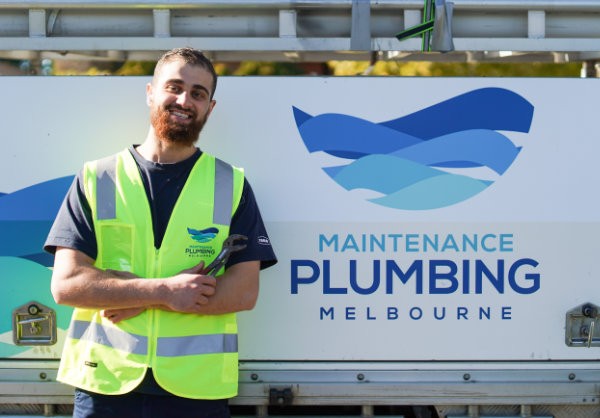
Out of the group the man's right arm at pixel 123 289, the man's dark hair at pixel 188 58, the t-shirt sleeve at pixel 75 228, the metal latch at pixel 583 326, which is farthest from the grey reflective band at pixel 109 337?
the metal latch at pixel 583 326

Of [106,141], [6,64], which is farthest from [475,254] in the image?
[6,64]

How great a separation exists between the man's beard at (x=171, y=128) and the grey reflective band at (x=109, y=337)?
607 millimetres

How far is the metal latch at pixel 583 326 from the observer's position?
273 centimetres

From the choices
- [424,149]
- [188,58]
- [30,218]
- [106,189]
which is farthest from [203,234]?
[424,149]

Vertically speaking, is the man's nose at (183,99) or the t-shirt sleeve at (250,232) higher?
the man's nose at (183,99)

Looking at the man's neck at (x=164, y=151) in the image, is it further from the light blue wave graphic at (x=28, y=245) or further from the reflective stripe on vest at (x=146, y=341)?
the reflective stripe on vest at (x=146, y=341)

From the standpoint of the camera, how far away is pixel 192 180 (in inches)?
95.9

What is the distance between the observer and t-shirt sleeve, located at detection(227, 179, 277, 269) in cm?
241

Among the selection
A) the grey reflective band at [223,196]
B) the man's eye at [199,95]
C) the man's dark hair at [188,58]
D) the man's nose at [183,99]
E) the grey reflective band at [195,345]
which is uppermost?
the man's dark hair at [188,58]

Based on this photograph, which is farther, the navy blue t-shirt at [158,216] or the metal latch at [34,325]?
the metal latch at [34,325]

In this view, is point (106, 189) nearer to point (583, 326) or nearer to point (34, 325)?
point (34, 325)

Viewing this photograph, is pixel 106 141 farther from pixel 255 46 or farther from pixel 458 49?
pixel 458 49

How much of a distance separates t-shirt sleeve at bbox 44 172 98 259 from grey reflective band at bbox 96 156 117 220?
4 centimetres

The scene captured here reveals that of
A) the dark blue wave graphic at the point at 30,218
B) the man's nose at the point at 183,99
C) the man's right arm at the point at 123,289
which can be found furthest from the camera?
the dark blue wave graphic at the point at 30,218
